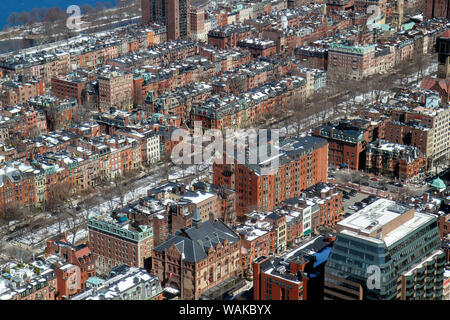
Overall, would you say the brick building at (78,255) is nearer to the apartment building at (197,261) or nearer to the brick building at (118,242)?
the brick building at (118,242)

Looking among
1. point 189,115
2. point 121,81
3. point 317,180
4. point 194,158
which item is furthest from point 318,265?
point 121,81

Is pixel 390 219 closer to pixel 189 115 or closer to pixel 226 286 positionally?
pixel 226 286

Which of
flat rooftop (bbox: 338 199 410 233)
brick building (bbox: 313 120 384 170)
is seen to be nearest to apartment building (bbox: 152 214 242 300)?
flat rooftop (bbox: 338 199 410 233)

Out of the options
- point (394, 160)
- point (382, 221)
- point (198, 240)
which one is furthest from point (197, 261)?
point (394, 160)

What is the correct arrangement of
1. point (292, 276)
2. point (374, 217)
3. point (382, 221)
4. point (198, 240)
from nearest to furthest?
point (382, 221) → point (374, 217) → point (292, 276) → point (198, 240)

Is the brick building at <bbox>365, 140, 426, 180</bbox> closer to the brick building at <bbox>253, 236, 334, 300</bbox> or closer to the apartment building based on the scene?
the apartment building

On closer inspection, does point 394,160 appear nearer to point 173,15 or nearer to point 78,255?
point 78,255

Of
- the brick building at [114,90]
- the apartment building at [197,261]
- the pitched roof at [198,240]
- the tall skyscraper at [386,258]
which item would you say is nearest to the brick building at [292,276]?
the tall skyscraper at [386,258]
